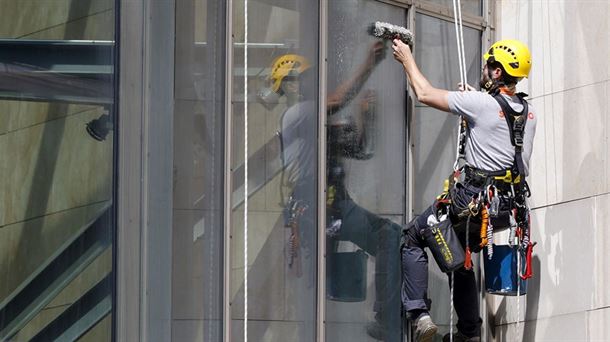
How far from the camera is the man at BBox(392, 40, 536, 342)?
11969mm

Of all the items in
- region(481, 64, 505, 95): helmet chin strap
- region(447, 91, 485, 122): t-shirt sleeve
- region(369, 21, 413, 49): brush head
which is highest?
region(369, 21, 413, 49): brush head

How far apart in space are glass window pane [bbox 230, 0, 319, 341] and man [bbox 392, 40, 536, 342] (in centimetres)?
70

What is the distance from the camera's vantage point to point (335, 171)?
1205 centimetres

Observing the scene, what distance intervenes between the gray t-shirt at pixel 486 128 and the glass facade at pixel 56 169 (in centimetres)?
236

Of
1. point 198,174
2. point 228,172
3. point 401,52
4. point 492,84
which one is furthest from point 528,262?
point 198,174

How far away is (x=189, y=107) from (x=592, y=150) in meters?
3.17

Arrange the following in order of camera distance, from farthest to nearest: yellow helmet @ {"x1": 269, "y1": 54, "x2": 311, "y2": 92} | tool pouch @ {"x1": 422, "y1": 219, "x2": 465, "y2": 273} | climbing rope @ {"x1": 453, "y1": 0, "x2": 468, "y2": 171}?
climbing rope @ {"x1": 453, "y1": 0, "x2": 468, "y2": 171} < tool pouch @ {"x1": 422, "y1": 219, "x2": 465, "y2": 273} < yellow helmet @ {"x1": 269, "y1": 54, "x2": 311, "y2": 92}

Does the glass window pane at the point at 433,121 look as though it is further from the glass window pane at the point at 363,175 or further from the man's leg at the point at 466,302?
the man's leg at the point at 466,302

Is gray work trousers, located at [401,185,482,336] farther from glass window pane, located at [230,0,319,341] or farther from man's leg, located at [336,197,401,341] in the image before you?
glass window pane, located at [230,0,319,341]

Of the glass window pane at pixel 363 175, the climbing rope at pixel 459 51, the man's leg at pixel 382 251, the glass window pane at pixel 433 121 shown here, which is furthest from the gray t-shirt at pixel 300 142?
the climbing rope at pixel 459 51

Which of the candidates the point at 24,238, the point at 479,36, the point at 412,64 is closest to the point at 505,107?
the point at 412,64

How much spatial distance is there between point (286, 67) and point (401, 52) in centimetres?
89

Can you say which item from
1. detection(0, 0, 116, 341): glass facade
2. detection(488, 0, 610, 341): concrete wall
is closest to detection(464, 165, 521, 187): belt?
detection(488, 0, 610, 341): concrete wall

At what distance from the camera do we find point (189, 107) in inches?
440
